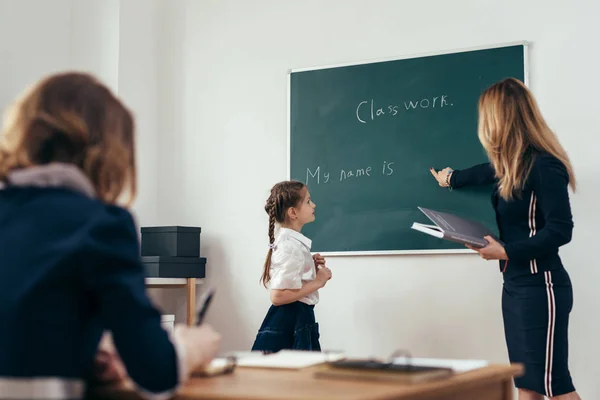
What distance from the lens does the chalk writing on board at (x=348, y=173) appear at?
3.45 metres

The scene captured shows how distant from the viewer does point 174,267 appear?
12.0 ft

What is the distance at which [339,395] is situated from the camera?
1034mm

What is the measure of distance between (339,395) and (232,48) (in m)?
3.15

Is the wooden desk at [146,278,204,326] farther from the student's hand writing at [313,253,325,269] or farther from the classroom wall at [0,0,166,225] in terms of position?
the student's hand writing at [313,253,325,269]

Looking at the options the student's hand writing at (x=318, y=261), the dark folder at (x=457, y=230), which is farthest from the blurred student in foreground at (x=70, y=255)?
the student's hand writing at (x=318, y=261)

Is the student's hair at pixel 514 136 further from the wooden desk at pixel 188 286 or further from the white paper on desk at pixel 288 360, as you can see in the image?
the wooden desk at pixel 188 286

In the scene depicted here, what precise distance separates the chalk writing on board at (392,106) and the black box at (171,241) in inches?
42.0

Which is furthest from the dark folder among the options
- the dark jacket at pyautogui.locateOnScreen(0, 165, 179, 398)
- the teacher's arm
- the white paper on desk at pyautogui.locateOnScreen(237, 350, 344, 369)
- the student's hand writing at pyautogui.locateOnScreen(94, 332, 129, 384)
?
the dark jacket at pyautogui.locateOnScreen(0, 165, 179, 398)

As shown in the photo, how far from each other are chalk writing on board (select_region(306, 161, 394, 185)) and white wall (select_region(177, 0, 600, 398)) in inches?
7.9

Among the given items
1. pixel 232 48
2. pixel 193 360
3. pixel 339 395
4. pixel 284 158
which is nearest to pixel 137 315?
pixel 193 360

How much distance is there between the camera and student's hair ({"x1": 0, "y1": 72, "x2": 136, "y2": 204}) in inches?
44.7

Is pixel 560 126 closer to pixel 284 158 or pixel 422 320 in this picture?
pixel 422 320

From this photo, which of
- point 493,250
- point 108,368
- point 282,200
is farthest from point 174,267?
point 108,368

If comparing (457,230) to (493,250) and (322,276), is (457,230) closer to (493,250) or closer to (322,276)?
(493,250)
